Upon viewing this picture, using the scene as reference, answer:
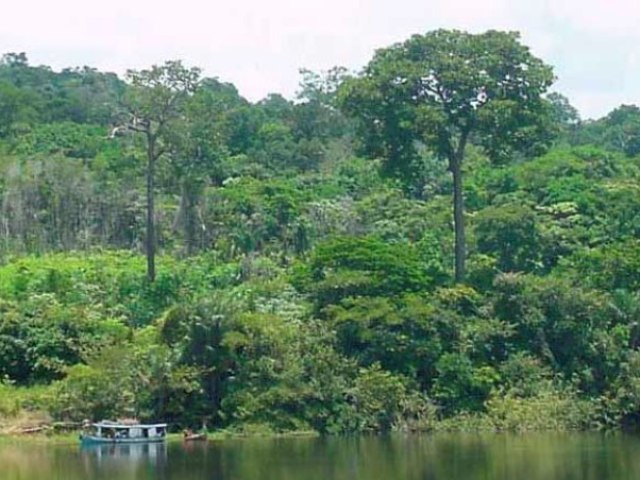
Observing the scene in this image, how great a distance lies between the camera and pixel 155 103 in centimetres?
4681

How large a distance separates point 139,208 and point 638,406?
21019 millimetres

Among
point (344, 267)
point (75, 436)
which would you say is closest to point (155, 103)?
point (344, 267)

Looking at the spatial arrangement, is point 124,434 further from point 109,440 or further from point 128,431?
point 109,440

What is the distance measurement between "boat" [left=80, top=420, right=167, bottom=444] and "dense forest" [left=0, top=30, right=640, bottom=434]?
204cm

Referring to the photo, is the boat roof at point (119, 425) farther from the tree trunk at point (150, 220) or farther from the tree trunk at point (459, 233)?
the tree trunk at point (459, 233)

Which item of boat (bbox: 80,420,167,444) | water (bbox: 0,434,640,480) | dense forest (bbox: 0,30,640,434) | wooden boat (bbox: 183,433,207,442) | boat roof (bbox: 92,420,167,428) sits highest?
dense forest (bbox: 0,30,640,434)

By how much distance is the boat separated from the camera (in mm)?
35656

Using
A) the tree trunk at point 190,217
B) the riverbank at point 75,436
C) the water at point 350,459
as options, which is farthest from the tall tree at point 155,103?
the water at point 350,459

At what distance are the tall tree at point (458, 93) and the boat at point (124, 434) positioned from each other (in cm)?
1260

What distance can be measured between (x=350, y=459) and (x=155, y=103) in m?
19.6

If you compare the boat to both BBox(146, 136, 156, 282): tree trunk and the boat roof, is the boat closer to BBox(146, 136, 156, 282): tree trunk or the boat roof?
the boat roof

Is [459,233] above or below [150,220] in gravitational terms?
below

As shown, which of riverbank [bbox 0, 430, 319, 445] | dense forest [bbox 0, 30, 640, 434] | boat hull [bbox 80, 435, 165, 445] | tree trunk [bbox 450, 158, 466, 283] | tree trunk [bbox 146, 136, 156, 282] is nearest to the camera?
boat hull [bbox 80, 435, 165, 445]

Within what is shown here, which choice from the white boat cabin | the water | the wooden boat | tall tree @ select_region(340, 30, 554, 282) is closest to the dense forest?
tall tree @ select_region(340, 30, 554, 282)
